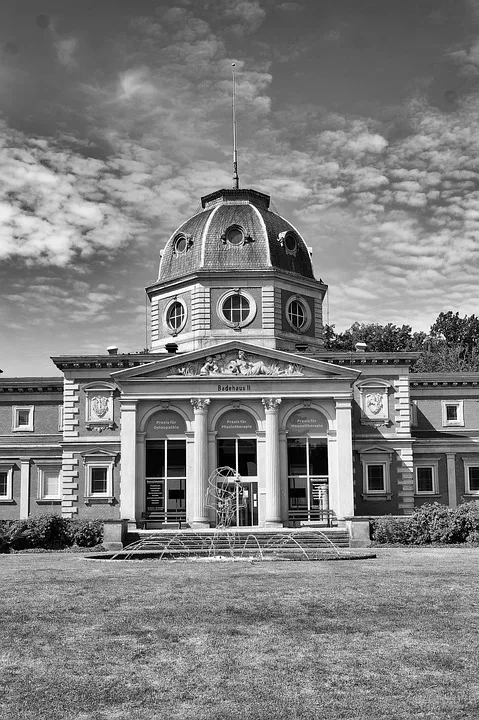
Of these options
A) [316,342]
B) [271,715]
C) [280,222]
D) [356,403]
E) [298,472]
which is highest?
[280,222]

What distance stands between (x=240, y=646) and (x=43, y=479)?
3876 centimetres

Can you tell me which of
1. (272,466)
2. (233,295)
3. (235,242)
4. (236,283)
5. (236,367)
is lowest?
(272,466)

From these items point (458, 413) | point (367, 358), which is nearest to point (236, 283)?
point (367, 358)

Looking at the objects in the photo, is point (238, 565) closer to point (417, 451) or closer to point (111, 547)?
point (111, 547)

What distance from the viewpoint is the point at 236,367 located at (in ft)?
148

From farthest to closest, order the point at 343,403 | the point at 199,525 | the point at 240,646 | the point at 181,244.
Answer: the point at 181,244, the point at 343,403, the point at 199,525, the point at 240,646

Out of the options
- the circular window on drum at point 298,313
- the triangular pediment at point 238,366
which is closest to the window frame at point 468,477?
the triangular pediment at point 238,366

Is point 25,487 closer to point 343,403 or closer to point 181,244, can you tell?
point 181,244

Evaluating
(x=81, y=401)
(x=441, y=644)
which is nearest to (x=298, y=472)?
(x=81, y=401)

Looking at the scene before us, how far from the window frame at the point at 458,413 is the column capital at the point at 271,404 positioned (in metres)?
13.6

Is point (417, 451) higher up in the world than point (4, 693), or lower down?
higher up

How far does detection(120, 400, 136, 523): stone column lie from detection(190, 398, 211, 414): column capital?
322 cm

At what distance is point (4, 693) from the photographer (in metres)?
12.0

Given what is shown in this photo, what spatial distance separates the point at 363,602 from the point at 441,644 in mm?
3587
